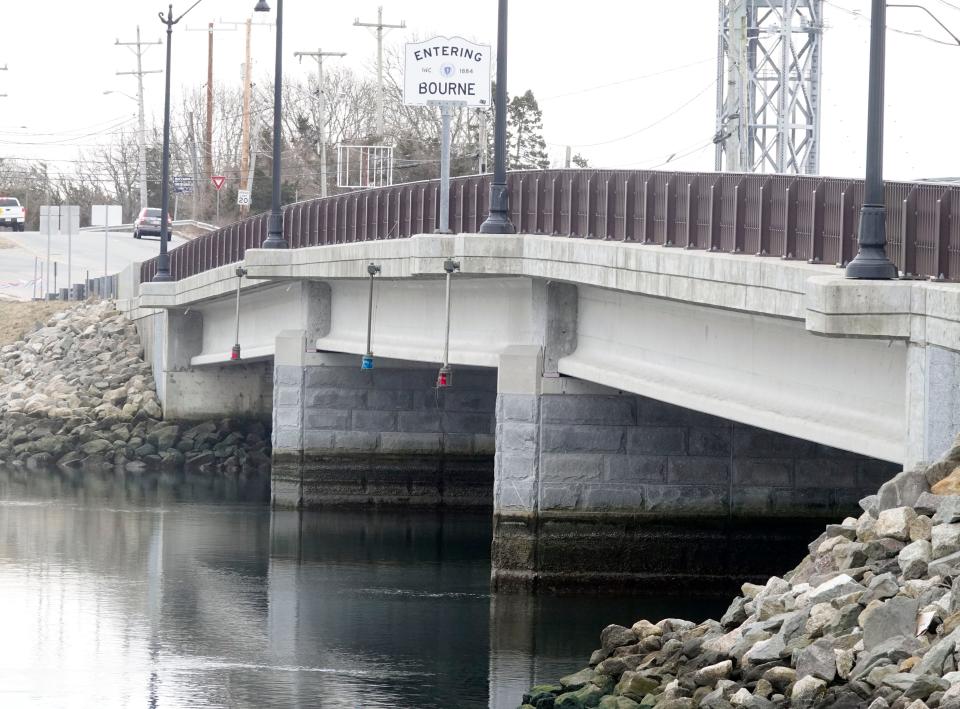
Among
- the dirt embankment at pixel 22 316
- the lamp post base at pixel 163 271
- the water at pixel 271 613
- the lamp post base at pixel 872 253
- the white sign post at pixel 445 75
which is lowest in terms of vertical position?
the water at pixel 271 613

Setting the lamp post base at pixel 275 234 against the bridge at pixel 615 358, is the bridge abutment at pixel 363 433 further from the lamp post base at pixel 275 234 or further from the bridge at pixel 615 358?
the lamp post base at pixel 275 234

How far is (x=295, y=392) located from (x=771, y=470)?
1347cm

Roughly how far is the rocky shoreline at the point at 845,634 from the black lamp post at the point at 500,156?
1078 centimetres

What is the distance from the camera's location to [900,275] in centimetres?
1647

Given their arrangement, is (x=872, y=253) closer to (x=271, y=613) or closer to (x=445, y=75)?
(x=271, y=613)

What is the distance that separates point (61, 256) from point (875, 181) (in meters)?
64.7

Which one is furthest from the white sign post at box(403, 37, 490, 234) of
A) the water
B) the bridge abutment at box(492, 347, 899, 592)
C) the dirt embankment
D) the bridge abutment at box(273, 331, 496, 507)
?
the dirt embankment

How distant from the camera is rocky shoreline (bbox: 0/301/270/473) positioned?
46.3 meters

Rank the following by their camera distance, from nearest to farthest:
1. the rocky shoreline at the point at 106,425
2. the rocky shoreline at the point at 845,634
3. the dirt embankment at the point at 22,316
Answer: the rocky shoreline at the point at 845,634
the rocky shoreline at the point at 106,425
the dirt embankment at the point at 22,316

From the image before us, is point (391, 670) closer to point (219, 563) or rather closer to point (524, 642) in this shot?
point (524, 642)

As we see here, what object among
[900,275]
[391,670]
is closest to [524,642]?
[391,670]

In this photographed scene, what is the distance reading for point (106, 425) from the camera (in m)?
47.8

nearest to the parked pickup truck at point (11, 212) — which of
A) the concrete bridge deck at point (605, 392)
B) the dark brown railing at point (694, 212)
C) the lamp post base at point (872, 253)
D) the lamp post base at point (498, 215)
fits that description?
the concrete bridge deck at point (605, 392)

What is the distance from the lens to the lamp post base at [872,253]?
1536cm
